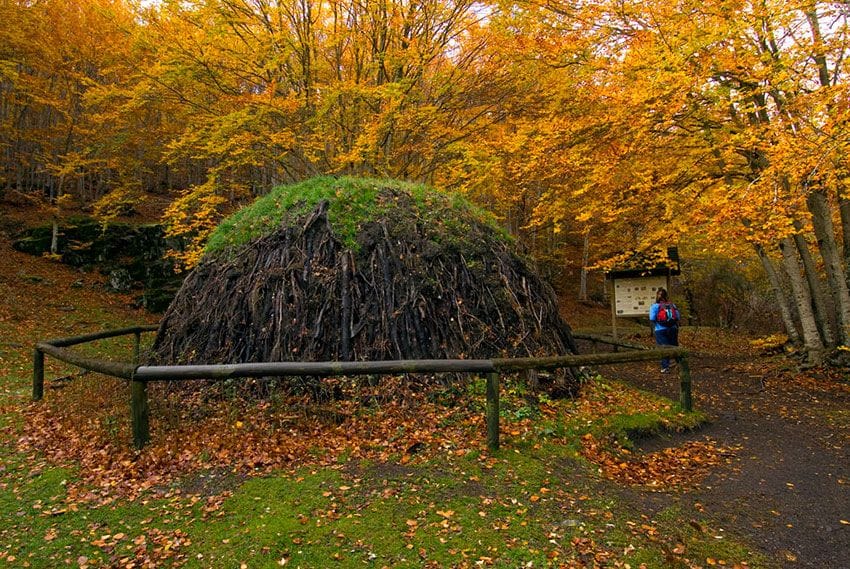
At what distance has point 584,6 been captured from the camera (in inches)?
378

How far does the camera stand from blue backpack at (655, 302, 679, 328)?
973 centimetres

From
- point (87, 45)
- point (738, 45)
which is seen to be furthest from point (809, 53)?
point (87, 45)

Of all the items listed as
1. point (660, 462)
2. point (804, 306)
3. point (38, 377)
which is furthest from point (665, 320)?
point (38, 377)

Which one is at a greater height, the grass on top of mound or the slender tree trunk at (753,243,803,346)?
the grass on top of mound

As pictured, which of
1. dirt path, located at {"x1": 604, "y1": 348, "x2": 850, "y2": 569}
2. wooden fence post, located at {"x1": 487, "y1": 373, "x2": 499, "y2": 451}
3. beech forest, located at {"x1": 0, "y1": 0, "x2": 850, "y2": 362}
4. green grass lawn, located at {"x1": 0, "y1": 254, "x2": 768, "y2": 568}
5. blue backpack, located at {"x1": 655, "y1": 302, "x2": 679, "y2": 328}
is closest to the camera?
green grass lawn, located at {"x1": 0, "y1": 254, "x2": 768, "y2": 568}

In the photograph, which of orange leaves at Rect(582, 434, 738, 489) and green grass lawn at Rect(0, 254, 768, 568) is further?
orange leaves at Rect(582, 434, 738, 489)

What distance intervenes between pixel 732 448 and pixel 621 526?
2.88 meters

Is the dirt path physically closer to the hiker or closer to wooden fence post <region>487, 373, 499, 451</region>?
the hiker

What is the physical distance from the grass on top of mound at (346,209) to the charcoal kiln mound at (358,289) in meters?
0.03

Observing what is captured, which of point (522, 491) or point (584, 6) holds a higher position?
point (584, 6)

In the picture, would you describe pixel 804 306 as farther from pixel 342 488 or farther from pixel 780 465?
pixel 342 488

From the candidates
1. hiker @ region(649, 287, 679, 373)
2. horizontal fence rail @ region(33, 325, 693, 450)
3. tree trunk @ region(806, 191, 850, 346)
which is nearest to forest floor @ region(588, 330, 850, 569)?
hiker @ region(649, 287, 679, 373)

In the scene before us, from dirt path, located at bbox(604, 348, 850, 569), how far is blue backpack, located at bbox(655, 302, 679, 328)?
1.22m

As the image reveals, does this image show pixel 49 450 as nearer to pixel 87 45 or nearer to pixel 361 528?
pixel 361 528
